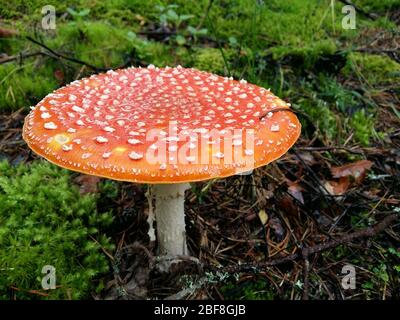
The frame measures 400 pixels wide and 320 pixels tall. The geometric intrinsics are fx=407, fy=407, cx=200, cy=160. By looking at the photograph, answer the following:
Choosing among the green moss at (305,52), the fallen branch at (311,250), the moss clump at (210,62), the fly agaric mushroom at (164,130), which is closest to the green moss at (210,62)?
the moss clump at (210,62)

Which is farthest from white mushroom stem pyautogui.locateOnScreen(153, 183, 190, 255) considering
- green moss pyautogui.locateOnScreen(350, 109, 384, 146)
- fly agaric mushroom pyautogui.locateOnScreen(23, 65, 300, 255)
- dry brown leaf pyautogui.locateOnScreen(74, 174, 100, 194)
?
green moss pyautogui.locateOnScreen(350, 109, 384, 146)

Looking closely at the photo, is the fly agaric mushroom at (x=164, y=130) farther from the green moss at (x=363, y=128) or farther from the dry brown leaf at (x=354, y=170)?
the green moss at (x=363, y=128)

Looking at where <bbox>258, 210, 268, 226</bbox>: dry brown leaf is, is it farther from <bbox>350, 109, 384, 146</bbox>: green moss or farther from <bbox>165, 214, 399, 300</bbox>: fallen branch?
<bbox>350, 109, 384, 146</bbox>: green moss

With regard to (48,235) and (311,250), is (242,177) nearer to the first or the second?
(311,250)

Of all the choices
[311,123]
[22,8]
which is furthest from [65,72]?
[311,123]
